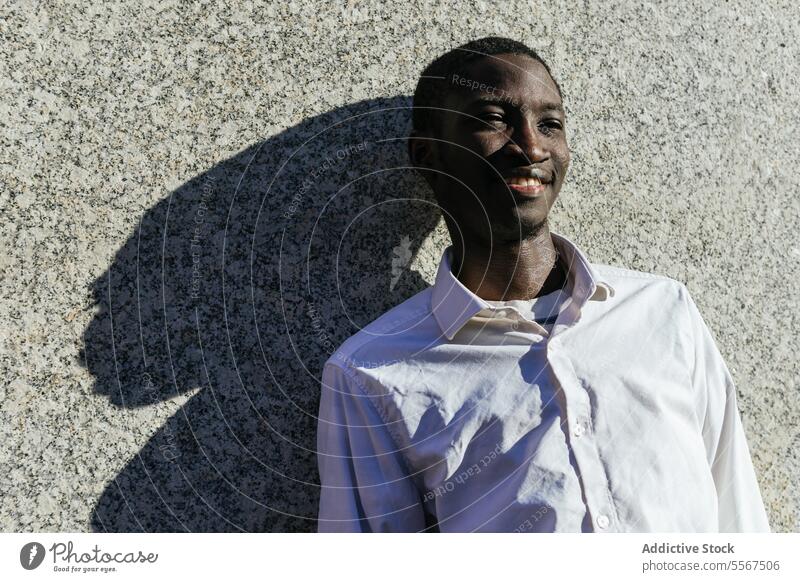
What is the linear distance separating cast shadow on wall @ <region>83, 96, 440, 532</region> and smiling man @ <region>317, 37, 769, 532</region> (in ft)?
0.36

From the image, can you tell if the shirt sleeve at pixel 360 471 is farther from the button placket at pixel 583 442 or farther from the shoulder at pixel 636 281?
the shoulder at pixel 636 281

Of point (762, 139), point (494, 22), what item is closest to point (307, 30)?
point (494, 22)

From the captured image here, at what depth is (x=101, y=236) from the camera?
1.18 meters

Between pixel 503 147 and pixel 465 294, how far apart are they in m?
0.22

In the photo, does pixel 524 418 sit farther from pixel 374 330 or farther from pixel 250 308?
pixel 250 308

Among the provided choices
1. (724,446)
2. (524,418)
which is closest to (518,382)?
(524,418)

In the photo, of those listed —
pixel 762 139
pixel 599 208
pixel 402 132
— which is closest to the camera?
pixel 402 132

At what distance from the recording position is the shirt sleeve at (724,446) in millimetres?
1218

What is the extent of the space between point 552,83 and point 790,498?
965 mm

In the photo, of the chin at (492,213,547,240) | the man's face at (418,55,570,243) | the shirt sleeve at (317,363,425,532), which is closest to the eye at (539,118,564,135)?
the man's face at (418,55,570,243)

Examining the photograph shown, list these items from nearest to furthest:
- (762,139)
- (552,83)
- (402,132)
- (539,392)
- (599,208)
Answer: (539,392) → (552,83) → (402,132) → (599,208) → (762,139)

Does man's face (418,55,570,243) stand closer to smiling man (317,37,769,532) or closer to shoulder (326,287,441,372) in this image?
smiling man (317,37,769,532)

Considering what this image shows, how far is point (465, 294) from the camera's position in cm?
113

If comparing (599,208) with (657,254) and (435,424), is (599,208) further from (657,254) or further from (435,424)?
(435,424)
